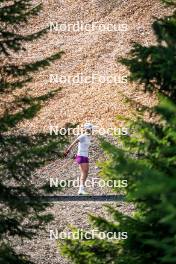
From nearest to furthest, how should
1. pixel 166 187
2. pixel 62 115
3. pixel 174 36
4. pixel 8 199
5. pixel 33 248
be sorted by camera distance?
pixel 166 187 → pixel 174 36 → pixel 8 199 → pixel 33 248 → pixel 62 115

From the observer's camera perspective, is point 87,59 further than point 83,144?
Yes

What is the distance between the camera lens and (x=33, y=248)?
41.9 feet

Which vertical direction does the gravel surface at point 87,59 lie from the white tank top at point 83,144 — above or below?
below

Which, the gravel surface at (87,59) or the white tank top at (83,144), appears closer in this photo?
the white tank top at (83,144)

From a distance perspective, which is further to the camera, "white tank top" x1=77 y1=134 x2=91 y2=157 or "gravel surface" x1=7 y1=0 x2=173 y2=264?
"gravel surface" x1=7 y1=0 x2=173 y2=264

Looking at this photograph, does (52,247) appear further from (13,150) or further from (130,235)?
(130,235)

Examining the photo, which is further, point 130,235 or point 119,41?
point 119,41

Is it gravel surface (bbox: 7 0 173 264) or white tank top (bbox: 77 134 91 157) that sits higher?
white tank top (bbox: 77 134 91 157)

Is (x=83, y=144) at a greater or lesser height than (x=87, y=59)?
greater

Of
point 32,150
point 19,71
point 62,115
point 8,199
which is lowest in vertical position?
point 62,115

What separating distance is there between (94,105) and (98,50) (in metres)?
4.19

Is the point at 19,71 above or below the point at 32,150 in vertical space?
above

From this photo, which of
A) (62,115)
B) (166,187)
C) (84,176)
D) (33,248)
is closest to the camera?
(166,187)

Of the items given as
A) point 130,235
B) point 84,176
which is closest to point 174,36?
point 130,235
